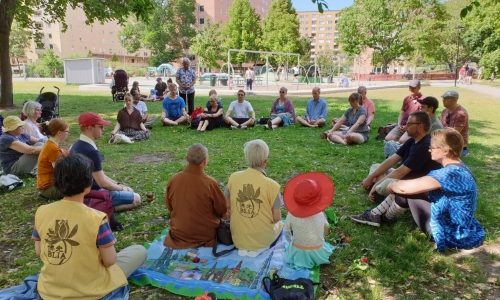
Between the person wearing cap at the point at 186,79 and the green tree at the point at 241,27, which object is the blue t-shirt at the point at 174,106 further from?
the green tree at the point at 241,27

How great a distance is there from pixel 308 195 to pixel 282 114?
7936 mm

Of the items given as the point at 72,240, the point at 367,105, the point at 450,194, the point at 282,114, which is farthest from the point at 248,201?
the point at 282,114

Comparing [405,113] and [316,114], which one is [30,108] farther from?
[405,113]

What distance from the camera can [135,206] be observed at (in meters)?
5.16

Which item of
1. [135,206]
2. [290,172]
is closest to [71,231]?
[135,206]

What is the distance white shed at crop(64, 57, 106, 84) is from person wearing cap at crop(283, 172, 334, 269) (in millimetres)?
34153

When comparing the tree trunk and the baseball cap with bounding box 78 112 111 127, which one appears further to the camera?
the tree trunk

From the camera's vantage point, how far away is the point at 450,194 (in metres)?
3.67

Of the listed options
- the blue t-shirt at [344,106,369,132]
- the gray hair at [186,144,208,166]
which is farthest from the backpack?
the blue t-shirt at [344,106,369,132]

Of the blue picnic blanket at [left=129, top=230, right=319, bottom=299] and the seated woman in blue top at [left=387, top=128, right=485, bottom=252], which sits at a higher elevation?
the seated woman in blue top at [left=387, top=128, right=485, bottom=252]

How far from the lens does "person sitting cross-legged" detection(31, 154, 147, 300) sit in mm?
2521

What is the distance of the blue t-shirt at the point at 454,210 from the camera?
143 inches

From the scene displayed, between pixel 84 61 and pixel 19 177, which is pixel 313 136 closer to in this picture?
pixel 19 177

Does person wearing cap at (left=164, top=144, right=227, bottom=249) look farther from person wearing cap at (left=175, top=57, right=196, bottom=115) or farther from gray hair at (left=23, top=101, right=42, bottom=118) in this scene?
person wearing cap at (left=175, top=57, right=196, bottom=115)
